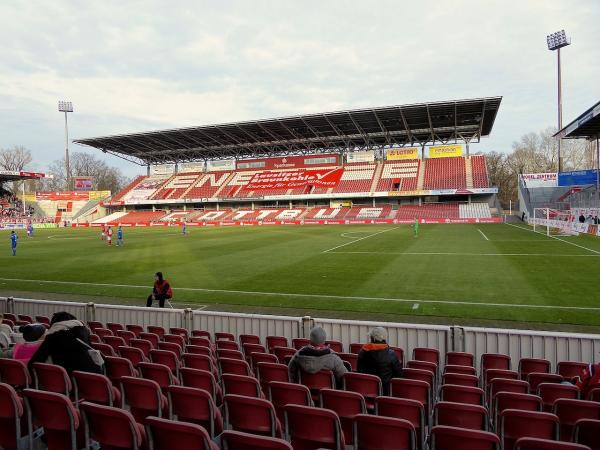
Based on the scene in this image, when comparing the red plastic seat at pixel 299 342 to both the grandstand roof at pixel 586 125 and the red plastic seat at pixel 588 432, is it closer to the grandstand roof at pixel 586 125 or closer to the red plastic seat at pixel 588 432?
the red plastic seat at pixel 588 432

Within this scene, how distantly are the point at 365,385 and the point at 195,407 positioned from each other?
188cm

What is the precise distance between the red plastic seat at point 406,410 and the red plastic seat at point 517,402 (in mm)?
871

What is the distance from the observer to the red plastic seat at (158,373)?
4.98 m

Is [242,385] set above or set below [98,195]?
below

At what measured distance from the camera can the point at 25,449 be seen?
4.03 metres

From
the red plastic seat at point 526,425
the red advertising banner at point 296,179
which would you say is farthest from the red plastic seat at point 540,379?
the red advertising banner at point 296,179

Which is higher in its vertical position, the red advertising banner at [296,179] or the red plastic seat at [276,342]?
the red advertising banner at [296,179]

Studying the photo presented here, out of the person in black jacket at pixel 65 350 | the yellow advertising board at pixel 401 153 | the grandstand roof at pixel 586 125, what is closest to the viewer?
the person in black jacket at pixel 65 350

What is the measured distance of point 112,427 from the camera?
339 cm

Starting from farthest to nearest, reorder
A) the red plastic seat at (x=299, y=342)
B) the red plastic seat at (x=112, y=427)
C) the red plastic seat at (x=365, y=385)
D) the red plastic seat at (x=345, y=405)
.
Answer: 1. the red plastic seat at (x=299, y=342)
2. the red plastic seat at (x=365, y=385)
3. the red plastic seat at (x=345, y=405)
4. the red plastic seat at (x=112, y=427)

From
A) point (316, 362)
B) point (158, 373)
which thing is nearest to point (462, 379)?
point (316, 362)

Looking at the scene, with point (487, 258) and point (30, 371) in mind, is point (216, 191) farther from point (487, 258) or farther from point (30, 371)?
point (30, 371)

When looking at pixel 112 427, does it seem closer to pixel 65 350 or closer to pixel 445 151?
pixel 65 350

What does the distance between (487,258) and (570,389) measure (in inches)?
755
